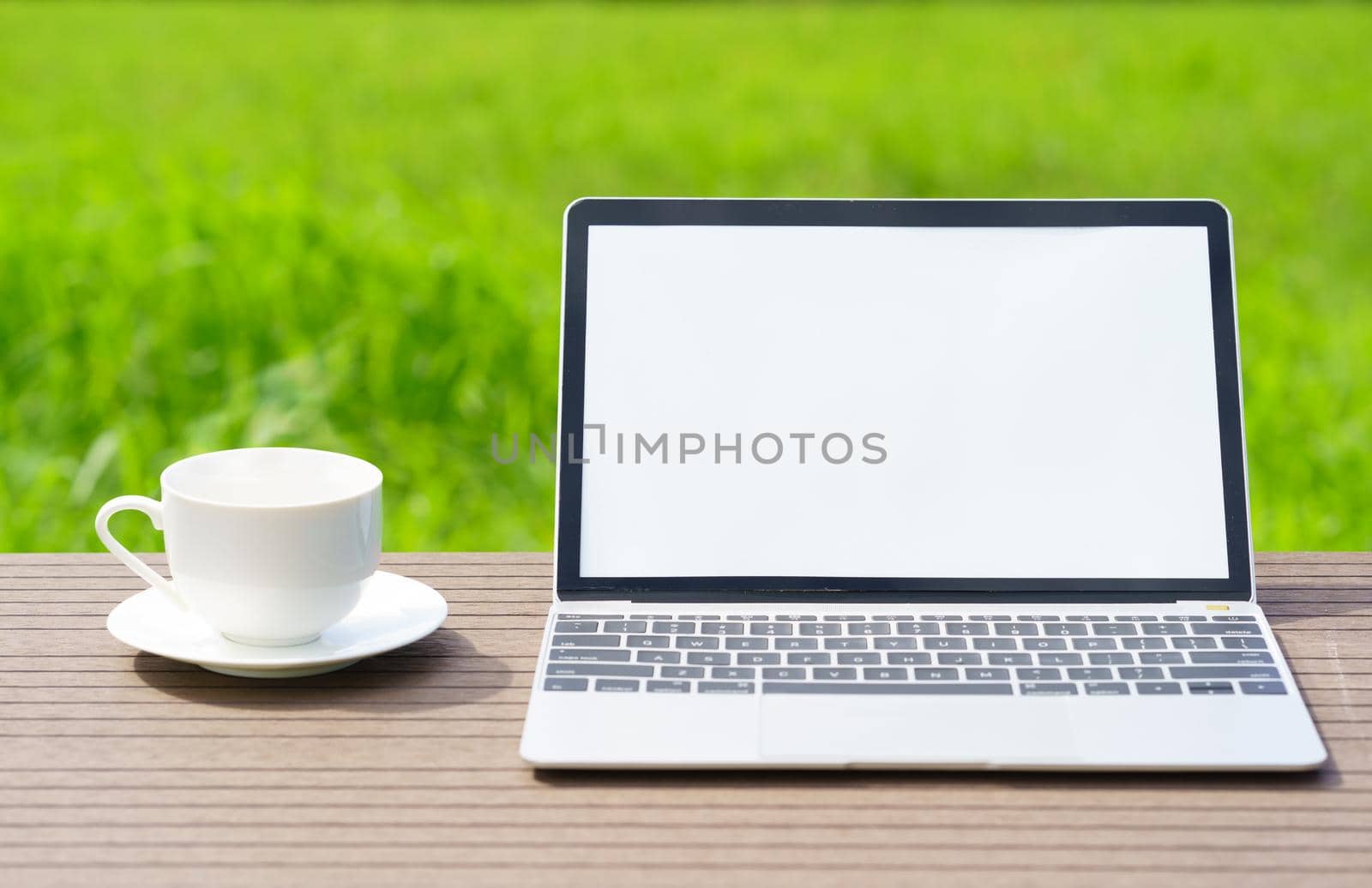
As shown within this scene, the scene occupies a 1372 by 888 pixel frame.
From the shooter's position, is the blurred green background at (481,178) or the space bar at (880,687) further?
the blurred green background at (481,178)

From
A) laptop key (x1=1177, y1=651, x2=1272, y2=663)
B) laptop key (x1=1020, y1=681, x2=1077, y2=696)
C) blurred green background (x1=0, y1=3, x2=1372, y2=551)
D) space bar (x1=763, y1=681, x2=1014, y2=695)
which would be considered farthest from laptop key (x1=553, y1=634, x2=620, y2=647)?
blurred green background (x1=0, y1=3, x2=1372, y2=551)

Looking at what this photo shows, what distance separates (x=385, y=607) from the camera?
0.93 m

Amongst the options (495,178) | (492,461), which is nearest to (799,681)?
(492,461)

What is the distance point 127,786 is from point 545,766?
228mm

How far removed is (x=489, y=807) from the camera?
70 cm

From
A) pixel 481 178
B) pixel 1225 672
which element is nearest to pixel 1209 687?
pixel 1225 672

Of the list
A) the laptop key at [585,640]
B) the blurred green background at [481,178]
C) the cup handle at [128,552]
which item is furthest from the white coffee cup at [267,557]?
the blurred green background at [481,178]

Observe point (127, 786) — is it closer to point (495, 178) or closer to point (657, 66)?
point (495, 178)

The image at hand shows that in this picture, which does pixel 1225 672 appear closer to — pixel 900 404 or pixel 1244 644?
pixel 1244 644

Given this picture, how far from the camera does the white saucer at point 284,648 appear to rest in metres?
0.84

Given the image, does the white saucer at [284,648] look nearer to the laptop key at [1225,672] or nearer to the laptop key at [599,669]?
the laptop key at [599,669]

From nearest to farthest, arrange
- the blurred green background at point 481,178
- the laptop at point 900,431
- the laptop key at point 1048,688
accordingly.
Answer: the laptop key at point 1048,688 < the laptop at point 900,431 < the blurred green background at point 481,178

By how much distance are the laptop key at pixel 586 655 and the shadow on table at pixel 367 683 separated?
0.13 ft

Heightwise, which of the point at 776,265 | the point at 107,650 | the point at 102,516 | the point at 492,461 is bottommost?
the point at 492,461
